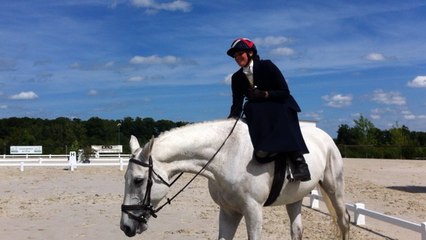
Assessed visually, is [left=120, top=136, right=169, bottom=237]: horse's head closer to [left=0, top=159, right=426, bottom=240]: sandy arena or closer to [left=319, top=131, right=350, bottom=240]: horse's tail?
[left=319, top=131, right=350, bottom=240]: horse's tail

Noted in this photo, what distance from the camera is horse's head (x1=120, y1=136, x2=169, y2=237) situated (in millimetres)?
3850

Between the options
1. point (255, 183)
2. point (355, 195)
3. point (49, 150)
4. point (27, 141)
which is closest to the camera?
point (255, 183)

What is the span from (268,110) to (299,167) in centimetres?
60

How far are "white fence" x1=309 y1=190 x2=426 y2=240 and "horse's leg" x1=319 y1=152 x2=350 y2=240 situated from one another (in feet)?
8.63

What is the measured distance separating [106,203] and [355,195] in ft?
28.5

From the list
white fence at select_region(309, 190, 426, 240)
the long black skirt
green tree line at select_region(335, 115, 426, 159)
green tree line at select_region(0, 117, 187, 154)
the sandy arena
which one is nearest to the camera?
the long black skirt

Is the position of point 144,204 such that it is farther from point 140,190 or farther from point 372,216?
point 372,216

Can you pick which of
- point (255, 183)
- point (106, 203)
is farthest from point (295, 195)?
point (106, 203)

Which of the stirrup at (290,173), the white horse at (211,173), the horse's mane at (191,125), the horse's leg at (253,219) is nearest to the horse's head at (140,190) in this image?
the white horse at (211,173)

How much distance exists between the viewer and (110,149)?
4703cm

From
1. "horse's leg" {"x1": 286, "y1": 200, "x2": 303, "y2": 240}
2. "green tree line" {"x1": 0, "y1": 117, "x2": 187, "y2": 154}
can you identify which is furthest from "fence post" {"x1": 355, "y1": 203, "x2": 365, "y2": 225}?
"green tree line" {"x1": 0, "y1": 117, "x2": 187, "y2": 154}

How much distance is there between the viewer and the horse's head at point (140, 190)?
385cm

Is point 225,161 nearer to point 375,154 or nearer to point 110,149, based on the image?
point 110,149

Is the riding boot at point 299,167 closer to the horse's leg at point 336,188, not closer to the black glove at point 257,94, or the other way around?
the black glove at point 257,94
